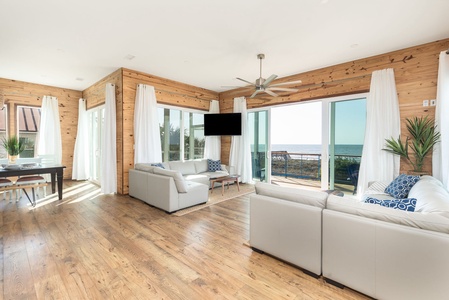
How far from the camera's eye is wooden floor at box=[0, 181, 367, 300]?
1839mm

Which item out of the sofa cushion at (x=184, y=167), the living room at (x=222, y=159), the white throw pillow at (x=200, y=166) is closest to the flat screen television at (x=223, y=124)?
the living room at (x=222, y=159)

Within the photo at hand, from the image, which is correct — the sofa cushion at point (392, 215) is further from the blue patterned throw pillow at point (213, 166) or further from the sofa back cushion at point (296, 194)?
the blue patterned throw pillow at point (213, 166)

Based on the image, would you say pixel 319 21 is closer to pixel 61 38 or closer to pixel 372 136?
pixel 372 136

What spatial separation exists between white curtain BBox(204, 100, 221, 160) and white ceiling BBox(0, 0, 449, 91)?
7.25 ft

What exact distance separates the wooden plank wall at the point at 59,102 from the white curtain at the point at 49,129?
26 centimetres

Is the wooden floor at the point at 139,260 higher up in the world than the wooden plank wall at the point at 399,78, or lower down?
lower down

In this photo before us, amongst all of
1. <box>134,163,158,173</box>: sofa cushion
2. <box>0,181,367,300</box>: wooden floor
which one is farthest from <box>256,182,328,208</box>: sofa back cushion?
<box>134,163,158,173</box>: sofa cushion

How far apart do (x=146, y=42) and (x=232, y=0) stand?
1863mm

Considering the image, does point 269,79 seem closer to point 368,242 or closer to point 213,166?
point 368,242

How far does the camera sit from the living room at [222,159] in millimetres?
1919

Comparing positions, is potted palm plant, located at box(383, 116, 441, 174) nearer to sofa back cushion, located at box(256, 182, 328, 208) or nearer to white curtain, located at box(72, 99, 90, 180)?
sofa back cushion, located at box(256, 182, 328, 208)

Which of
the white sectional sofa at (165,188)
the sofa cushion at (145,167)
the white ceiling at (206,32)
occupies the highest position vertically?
the white ceiling at (206,32)

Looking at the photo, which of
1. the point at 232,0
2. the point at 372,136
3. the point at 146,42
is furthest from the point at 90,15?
the point at 372,136

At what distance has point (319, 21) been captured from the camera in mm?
3016
